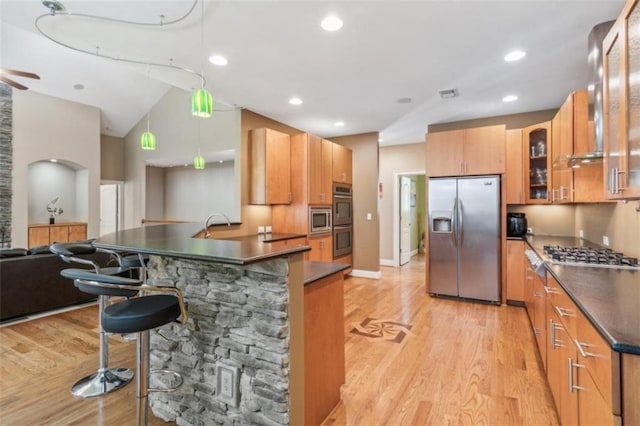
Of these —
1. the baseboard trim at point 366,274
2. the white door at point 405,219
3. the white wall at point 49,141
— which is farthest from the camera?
the white door at point 405,219

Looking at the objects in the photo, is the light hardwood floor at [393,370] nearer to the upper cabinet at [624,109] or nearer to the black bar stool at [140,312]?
the black bar stool at [140,312]

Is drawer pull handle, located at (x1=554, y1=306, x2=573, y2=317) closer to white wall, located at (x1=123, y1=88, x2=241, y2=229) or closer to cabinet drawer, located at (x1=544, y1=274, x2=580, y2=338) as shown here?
cabinet drawer, located at (x1=544, y1=274, x2=580, y2=338)

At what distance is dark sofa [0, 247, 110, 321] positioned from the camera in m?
3.50

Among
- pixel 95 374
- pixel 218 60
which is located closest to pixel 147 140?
pixel 218 60

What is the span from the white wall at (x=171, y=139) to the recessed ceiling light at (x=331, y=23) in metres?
3.68

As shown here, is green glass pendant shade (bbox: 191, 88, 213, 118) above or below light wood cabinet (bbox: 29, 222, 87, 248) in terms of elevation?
above

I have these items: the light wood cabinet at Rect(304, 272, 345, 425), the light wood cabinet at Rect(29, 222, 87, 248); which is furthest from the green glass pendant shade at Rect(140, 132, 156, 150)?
the light wood cabinet at Rect(29, 222, 87, 248)

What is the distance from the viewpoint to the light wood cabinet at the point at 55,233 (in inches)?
260

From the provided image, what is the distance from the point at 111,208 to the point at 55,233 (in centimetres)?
254

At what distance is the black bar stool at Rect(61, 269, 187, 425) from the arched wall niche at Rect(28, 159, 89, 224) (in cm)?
704

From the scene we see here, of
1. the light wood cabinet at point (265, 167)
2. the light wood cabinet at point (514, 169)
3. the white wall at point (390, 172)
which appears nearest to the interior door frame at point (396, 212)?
the white wall at point (390, 172)

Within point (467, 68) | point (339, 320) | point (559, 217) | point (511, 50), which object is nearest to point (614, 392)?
point (339, 320)

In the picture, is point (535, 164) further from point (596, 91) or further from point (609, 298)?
point (609, 298)

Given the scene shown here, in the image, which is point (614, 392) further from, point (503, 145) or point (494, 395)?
point (503, 145)
